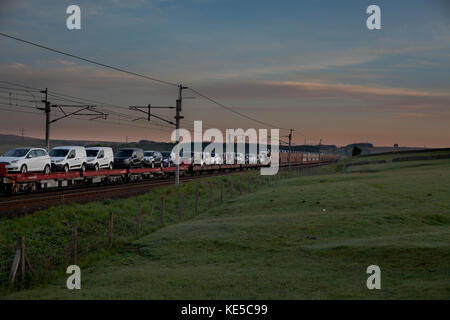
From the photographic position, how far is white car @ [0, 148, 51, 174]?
3450 cm

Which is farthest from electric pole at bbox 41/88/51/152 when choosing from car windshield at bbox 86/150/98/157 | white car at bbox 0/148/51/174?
white car at bbox 0/148/51/174

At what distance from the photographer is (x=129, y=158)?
55.2 m

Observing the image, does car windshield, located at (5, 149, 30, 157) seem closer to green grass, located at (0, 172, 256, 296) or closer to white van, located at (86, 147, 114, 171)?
green grass, located at (0, 172, 256, 296)

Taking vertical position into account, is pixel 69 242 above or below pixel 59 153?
below

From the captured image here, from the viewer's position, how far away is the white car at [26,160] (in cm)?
3450

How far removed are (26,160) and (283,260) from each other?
2515cm

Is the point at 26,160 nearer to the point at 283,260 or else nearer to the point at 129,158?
the point at 129,158

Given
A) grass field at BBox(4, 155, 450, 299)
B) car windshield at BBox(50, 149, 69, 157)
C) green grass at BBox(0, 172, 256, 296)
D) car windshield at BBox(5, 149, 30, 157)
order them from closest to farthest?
1. grass field at BBox(4, 155, 450, 299)
2. green grass at BBox(0, 172, 256, 296)
3. car windshield at BBox(5, 149, 30, 157)
4. car windshield at BBox(50, 149, 69, 157)

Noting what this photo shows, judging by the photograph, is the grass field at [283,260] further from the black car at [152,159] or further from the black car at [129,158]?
the black car at [152,159]

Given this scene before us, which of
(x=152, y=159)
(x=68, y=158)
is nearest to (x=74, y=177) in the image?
(x=68, y=158)

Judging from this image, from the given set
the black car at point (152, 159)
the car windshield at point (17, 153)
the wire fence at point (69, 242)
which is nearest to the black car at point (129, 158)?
the black car at point (152, 159)

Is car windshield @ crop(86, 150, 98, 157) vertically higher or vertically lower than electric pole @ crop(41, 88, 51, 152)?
lower

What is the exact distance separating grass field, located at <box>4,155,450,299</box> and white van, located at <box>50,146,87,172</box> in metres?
19.6

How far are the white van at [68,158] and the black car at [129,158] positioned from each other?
393 inches
